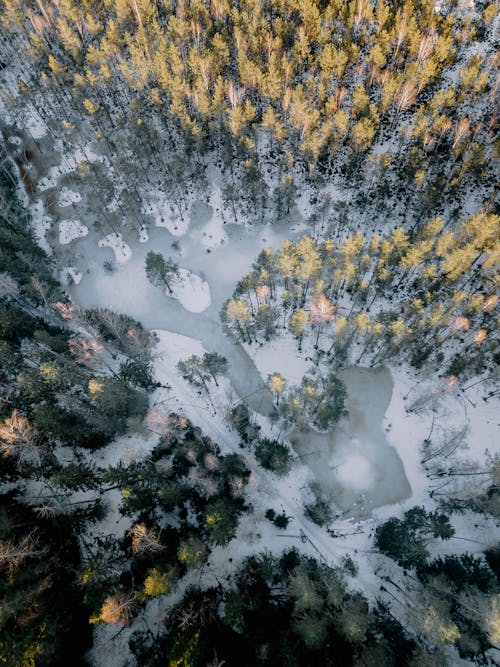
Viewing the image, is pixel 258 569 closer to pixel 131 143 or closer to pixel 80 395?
pixel 80 395

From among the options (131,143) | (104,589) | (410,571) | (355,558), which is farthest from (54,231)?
(410,571)

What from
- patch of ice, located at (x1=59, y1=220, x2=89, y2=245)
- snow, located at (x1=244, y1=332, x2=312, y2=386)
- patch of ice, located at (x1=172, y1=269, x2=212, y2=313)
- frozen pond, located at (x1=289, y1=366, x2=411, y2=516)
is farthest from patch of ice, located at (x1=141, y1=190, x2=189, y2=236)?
frozen pond, located at (x1=289, y1=366, x2=411, y2=516)

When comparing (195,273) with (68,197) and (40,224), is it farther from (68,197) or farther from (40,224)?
(40,224)

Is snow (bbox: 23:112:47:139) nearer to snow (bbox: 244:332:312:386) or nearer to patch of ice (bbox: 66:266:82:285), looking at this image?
patch of ice (bbox: 66:266:82:285)

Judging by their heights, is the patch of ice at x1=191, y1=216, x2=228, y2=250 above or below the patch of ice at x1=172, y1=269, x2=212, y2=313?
above

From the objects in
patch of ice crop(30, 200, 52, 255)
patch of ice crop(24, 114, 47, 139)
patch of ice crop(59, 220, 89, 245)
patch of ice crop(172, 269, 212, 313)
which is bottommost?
patch of ice crop(172, 269, 212, 313)
